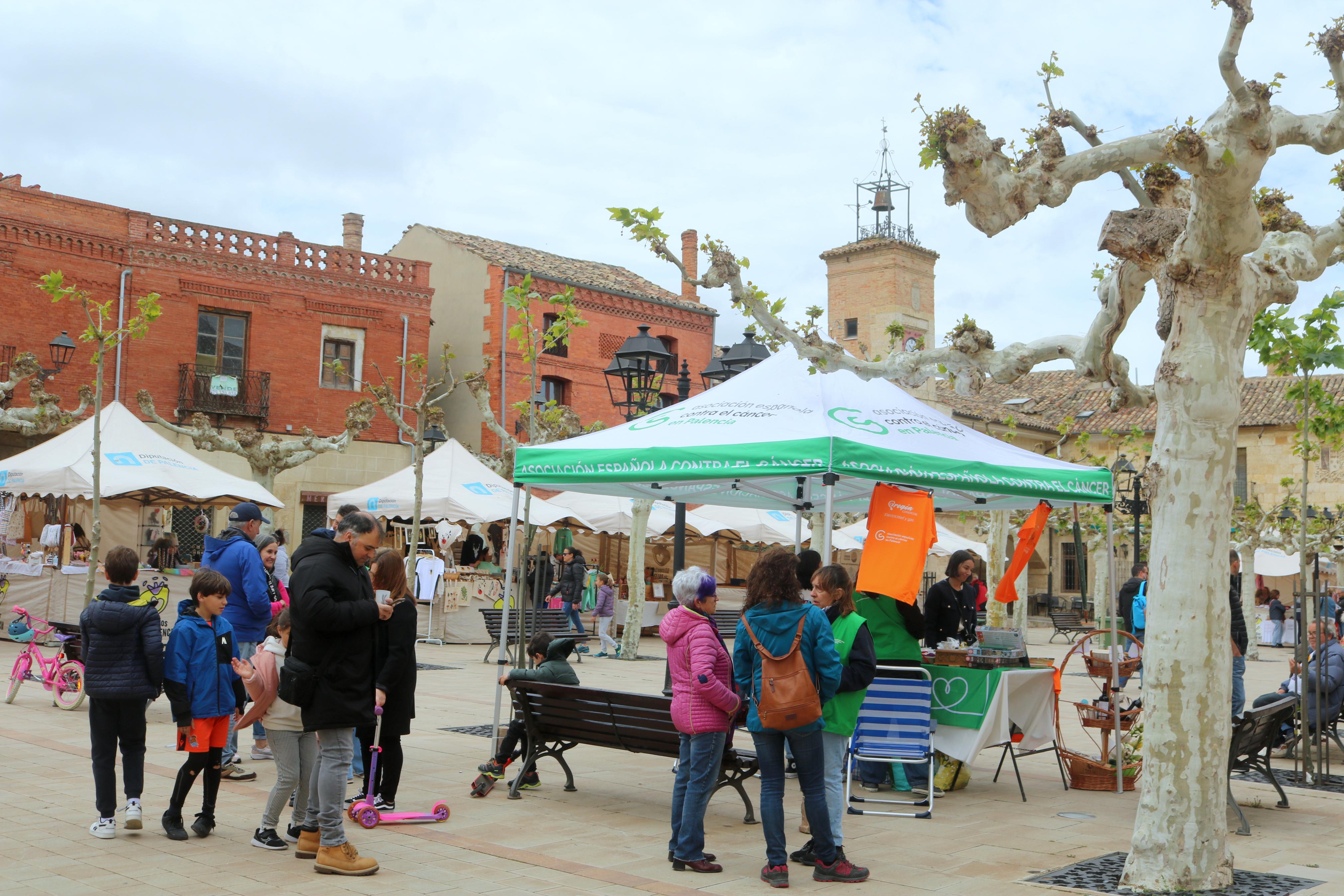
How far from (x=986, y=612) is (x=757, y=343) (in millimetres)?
12762

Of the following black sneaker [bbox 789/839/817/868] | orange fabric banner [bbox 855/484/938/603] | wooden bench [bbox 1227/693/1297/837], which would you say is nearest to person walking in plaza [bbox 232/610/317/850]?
black sneaker [bbox 789/839/817/868]

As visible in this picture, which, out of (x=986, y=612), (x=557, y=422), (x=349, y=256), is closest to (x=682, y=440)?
(x=557, y=422)

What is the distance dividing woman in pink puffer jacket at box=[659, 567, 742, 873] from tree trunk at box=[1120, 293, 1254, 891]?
80.5 inches

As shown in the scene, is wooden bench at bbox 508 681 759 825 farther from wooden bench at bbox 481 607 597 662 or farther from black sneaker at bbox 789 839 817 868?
wooden bench at bbox 481 607 597 662

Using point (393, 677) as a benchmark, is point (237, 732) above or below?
below

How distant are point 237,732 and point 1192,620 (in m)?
5.76

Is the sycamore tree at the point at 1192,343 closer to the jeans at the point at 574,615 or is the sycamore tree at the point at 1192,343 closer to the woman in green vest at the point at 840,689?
the woman in green vest at the point at 840,689

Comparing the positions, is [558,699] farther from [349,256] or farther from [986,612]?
[349,256]

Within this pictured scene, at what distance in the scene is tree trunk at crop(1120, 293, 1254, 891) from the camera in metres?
5.83

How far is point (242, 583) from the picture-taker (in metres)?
8.34

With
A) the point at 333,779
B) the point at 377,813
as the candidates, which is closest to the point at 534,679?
the point at 377,813

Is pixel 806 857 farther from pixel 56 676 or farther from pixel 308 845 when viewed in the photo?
pixel 56 676

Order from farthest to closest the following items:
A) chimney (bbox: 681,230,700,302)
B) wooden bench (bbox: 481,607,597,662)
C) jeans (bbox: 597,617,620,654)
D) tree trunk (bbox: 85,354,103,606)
A: chimney (bbox: 681,230,700,302) < jeans (bbox: 597,617,620,654) < wooden bench (bbox: 481,607,597,662) < tree trunk (bbox: 85,354,103,606)

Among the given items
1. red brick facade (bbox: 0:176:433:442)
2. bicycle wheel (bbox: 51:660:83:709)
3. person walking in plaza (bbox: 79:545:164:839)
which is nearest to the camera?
person walking in plaza (bbox: 79:545:164:839)
